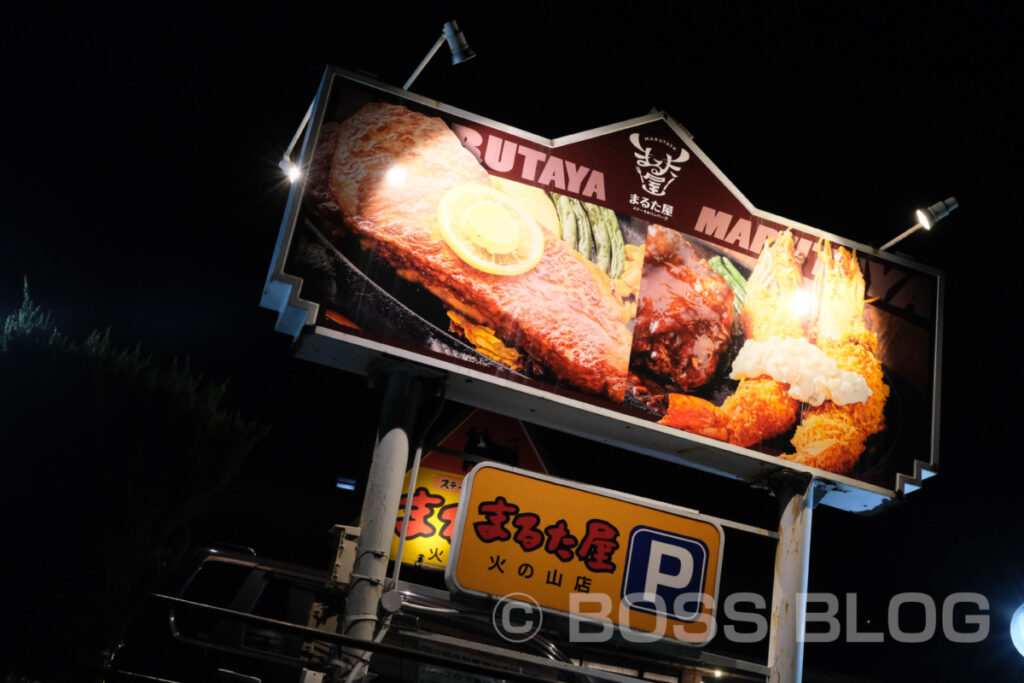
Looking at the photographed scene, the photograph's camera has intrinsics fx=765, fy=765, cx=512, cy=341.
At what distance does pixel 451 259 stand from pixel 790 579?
14.1 ft

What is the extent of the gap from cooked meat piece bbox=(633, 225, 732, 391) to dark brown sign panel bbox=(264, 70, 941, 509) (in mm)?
22

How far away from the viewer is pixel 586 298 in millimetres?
7395

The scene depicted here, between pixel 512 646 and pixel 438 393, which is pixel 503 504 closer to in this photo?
pixel 438 393

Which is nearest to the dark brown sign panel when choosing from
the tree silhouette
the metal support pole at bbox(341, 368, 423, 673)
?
the metal support pole at bbox(341, 368, 423, 673)

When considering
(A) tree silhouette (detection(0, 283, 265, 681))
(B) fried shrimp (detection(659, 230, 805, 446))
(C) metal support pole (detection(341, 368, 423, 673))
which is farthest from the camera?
(A) tree silhouette (detection(0, 283, 265, 681))

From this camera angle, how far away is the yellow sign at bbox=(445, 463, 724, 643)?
6.18 meters

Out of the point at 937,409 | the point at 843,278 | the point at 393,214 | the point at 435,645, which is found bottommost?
the point at 435,645

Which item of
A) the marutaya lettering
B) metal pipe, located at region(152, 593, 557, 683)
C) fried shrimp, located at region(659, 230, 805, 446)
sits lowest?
metal pipe, located at region(152, 593, 557, 683)

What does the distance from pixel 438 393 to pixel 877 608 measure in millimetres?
15237

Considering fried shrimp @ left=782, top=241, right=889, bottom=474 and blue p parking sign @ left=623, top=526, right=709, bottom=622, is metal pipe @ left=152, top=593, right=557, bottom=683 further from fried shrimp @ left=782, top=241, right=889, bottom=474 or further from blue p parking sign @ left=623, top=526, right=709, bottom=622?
fried shrimp @ left=782, top=241, right=889, bottom=474

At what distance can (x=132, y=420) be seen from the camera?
12711 mm

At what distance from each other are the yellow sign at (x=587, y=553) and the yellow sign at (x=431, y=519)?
2204 millimetres

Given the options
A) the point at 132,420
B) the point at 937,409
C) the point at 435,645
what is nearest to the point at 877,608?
the point at 937,409

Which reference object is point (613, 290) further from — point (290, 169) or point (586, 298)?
point (290, 169)
